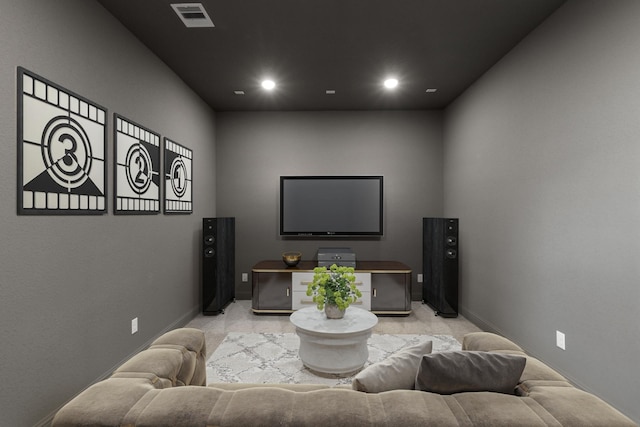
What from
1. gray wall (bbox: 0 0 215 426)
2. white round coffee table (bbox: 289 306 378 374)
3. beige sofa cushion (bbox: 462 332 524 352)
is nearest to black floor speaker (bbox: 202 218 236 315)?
gray wall (bbox: 0 0 215 426)

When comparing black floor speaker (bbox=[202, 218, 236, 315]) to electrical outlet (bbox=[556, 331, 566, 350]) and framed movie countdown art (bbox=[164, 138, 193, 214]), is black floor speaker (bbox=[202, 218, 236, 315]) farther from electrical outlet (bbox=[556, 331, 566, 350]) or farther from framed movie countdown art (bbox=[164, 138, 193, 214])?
electrical outlet (bbox=[556, 331, 566, 350])

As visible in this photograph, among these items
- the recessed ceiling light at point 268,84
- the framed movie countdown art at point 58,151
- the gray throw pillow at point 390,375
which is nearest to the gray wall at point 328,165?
the recessed ceiling light at point 268,84

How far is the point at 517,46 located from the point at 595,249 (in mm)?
1907

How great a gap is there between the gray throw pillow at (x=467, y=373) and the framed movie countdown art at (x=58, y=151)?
209 cm

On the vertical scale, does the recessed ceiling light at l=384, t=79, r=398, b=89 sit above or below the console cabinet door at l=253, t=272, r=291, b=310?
above

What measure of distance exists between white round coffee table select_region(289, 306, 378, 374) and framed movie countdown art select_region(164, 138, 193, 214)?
6.19ft

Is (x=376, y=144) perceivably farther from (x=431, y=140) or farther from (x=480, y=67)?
(x=480, y=67)

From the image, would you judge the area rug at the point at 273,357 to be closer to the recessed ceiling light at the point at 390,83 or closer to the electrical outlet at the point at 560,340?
the electrical outlet at the point at 560,340

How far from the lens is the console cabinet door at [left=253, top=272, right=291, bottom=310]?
13.8ft

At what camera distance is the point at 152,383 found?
1229mm

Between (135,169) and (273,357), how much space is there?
78.3 inches

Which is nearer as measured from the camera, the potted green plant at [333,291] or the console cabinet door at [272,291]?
the potted green plant at [333,291]

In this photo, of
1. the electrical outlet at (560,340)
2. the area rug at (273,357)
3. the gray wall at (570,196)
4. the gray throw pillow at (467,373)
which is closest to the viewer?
the gray throw pillow at (467,373)

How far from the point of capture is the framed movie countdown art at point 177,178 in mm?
3453
